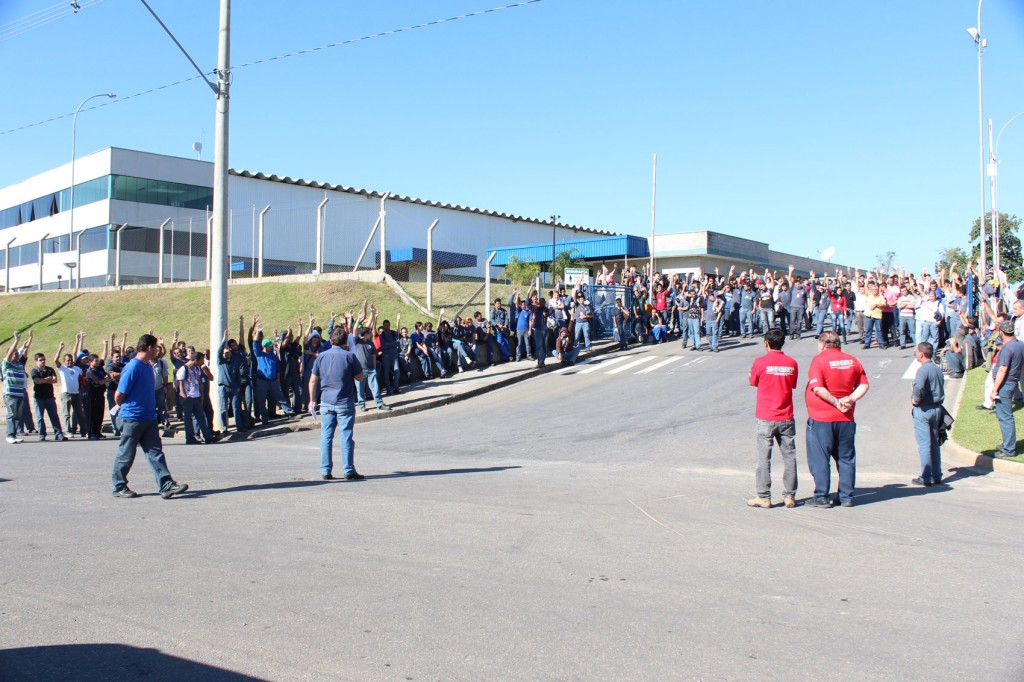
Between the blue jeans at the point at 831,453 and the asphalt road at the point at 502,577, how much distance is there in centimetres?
26

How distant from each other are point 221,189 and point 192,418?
4.47 meters

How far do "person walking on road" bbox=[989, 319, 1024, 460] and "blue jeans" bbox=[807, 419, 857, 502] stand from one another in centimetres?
384

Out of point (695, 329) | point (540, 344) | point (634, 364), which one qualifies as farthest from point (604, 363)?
point (695, 329)

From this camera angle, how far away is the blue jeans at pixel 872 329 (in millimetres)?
23391

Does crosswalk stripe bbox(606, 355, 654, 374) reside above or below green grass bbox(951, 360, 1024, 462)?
above

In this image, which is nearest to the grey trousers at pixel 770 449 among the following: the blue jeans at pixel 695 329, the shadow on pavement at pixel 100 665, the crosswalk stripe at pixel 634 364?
the shadow on pavement at pixel 100 665

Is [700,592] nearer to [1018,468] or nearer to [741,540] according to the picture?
[741,540]

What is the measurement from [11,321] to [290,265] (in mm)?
12168

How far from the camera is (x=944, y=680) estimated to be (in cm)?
417

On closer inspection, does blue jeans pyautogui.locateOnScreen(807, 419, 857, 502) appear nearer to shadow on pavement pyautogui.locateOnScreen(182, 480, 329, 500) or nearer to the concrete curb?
the concrete curb

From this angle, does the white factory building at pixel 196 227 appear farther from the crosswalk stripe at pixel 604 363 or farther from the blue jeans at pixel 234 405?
the blue jeans at pixel 234 405

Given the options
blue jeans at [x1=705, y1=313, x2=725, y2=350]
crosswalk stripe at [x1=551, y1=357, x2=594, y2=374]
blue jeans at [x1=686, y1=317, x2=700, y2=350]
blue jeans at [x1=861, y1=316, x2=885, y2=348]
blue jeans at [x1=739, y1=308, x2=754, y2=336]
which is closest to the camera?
crosswalk stripe at [x1=551, y1=357, x2=594, y2=374]

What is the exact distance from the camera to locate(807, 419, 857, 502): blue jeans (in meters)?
Result: 8.31

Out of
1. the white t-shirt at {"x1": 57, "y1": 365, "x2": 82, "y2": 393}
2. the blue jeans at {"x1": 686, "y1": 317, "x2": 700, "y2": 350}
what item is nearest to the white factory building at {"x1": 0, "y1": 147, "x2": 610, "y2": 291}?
the blue jeans at {"x1": 686, "y1": 317, "x2": 700, "y2": 350}
